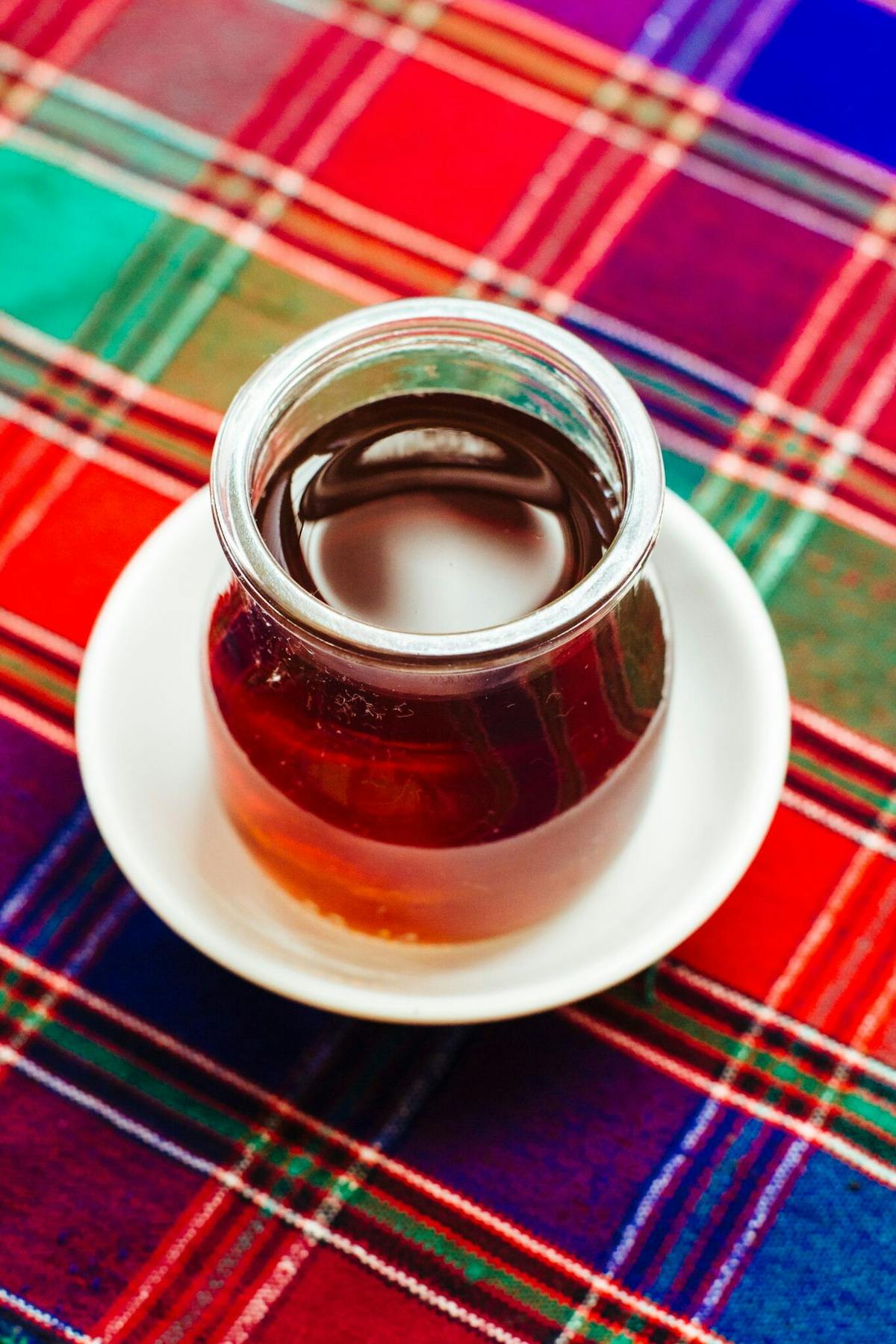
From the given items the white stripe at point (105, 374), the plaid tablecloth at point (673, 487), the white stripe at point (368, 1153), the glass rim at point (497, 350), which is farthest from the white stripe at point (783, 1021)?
the white stripe at point (105, 374)

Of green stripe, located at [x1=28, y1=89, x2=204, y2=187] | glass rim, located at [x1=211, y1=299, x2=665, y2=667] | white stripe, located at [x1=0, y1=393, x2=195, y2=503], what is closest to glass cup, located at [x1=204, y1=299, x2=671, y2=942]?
glass rim, located at [x1=211, y1=299, x2=665, y2=667]

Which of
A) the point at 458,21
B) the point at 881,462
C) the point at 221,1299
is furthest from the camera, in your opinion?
the point at 458,21

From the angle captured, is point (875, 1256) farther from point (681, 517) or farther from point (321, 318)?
point (321, 318)

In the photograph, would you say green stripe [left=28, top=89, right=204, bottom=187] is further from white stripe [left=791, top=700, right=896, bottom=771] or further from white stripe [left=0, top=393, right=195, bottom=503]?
white stripe [left=791, top=700, right=896, bottom=771]

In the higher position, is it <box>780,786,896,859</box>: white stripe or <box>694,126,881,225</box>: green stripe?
<box>694,126,881,225</box>: green stripe

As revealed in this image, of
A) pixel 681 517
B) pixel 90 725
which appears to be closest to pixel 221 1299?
pixel 90 725

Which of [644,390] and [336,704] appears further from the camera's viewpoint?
[644,390]

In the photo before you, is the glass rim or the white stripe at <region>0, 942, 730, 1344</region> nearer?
the glass rim
